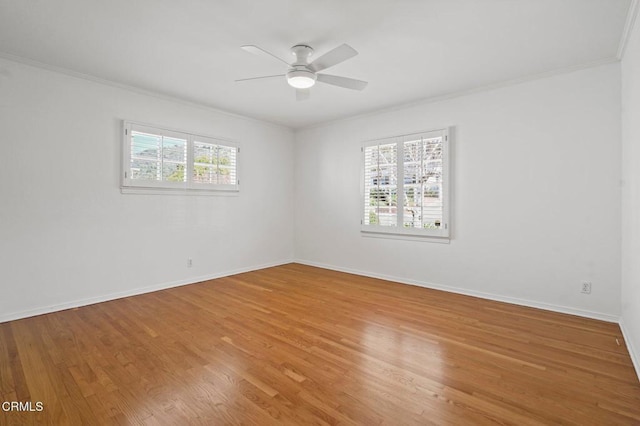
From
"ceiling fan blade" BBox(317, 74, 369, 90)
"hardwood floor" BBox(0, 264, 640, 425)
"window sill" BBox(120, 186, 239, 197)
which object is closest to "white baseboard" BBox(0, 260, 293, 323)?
"hardwood floor" BBox(0, 264, 640, 425)

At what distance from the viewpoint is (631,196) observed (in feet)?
8.52

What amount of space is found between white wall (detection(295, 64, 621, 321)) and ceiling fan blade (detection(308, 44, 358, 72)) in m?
2.23

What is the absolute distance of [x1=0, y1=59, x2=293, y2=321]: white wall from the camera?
125 inches

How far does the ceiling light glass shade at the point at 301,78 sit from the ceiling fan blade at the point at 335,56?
0.23 ft

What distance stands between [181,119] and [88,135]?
1200 mm

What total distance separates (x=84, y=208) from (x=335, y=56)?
3357 millimetres

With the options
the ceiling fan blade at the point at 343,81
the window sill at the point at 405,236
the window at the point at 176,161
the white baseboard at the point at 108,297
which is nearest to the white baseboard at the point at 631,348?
the window sill at the point at 405,236

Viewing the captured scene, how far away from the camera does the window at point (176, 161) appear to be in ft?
13.1

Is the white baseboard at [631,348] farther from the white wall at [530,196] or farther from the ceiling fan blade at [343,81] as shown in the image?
the ceiling fan blade at [343,81]

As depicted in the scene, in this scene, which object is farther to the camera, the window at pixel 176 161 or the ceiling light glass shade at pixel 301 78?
the window at pixel 176 161

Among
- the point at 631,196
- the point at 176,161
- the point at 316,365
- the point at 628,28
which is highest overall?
the point at 628,28

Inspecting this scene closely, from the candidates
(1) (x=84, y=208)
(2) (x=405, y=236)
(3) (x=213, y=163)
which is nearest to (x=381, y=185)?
(2) (x=405, y=236)

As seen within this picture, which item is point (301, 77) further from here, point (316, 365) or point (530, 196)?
point (530, 196)

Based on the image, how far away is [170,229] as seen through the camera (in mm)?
4414
